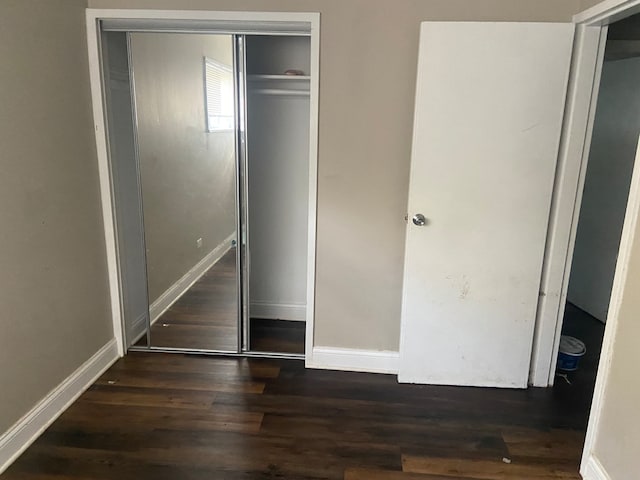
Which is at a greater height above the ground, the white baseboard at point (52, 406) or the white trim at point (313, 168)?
the white trim at point (313, 168)

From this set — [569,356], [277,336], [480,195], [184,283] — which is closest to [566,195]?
[480,195]

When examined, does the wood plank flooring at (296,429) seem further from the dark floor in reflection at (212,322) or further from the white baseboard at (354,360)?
the dark floor in reflection at (212,322)

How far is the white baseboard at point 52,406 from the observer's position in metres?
2.00

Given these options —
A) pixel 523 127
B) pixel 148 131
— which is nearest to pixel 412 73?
pixel 523 127

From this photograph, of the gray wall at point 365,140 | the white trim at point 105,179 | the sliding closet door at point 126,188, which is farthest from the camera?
the sliding closet door at point 126,188

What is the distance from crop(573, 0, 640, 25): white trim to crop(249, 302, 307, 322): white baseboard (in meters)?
2.39

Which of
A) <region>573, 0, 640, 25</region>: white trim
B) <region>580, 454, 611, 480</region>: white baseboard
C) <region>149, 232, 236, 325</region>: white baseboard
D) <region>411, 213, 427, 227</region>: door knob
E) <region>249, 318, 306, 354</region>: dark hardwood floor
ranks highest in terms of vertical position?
<region>573, 0, 640, 25</region>: white trim

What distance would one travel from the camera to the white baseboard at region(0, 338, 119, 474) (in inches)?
78.5

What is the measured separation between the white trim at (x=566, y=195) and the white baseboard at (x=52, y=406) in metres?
2.46

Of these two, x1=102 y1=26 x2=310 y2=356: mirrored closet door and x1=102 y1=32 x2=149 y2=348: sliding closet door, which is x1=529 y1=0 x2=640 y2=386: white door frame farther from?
x1=102 y1=32 x2=149 y2=348: sliding closet door

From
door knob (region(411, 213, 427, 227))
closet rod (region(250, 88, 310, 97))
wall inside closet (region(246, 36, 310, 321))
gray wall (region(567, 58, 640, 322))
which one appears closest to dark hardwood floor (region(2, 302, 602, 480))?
wall inside closet (region(246, 36, 310, 321))

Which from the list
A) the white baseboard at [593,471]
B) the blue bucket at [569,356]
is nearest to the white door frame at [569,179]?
the blue bucket at [569,356]

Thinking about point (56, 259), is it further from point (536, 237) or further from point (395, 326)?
point (536, 237)

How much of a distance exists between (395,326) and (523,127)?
1273 mm
